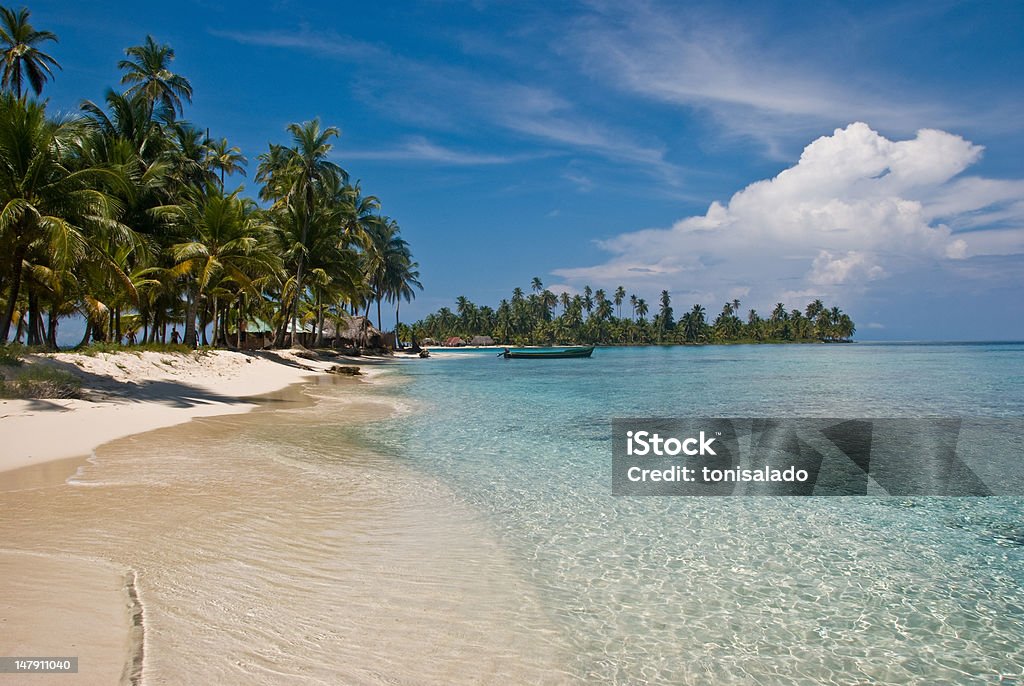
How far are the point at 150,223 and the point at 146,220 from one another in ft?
0.67

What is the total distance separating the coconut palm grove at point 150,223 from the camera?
1425cm

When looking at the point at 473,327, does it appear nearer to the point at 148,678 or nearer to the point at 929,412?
the point at 929,412

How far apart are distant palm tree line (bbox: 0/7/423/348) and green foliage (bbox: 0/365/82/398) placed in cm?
273

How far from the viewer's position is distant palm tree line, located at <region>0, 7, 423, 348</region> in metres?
14.2

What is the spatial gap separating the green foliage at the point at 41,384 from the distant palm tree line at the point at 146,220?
8.95ft

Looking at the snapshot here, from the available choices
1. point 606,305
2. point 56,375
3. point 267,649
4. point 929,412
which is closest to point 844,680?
point 267,649

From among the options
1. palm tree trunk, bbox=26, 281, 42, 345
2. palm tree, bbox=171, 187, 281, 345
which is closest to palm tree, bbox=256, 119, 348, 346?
palm tree, bbox=171, 187, 281, 345

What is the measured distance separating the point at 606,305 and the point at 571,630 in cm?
13592

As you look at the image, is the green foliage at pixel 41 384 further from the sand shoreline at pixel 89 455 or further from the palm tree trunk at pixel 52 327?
the palm tree trunk at pixel 52 327

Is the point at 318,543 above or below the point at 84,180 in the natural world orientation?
below

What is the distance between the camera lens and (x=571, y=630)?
157 inches

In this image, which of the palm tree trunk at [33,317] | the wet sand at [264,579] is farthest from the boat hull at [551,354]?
the wet sand at [264,579]

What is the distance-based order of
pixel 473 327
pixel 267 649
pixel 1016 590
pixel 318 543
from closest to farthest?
pixel 267 649
pixel 1016 590
pixel 318 543
pixel 473 327

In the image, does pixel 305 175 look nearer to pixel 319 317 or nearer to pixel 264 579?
pixel 319 317
